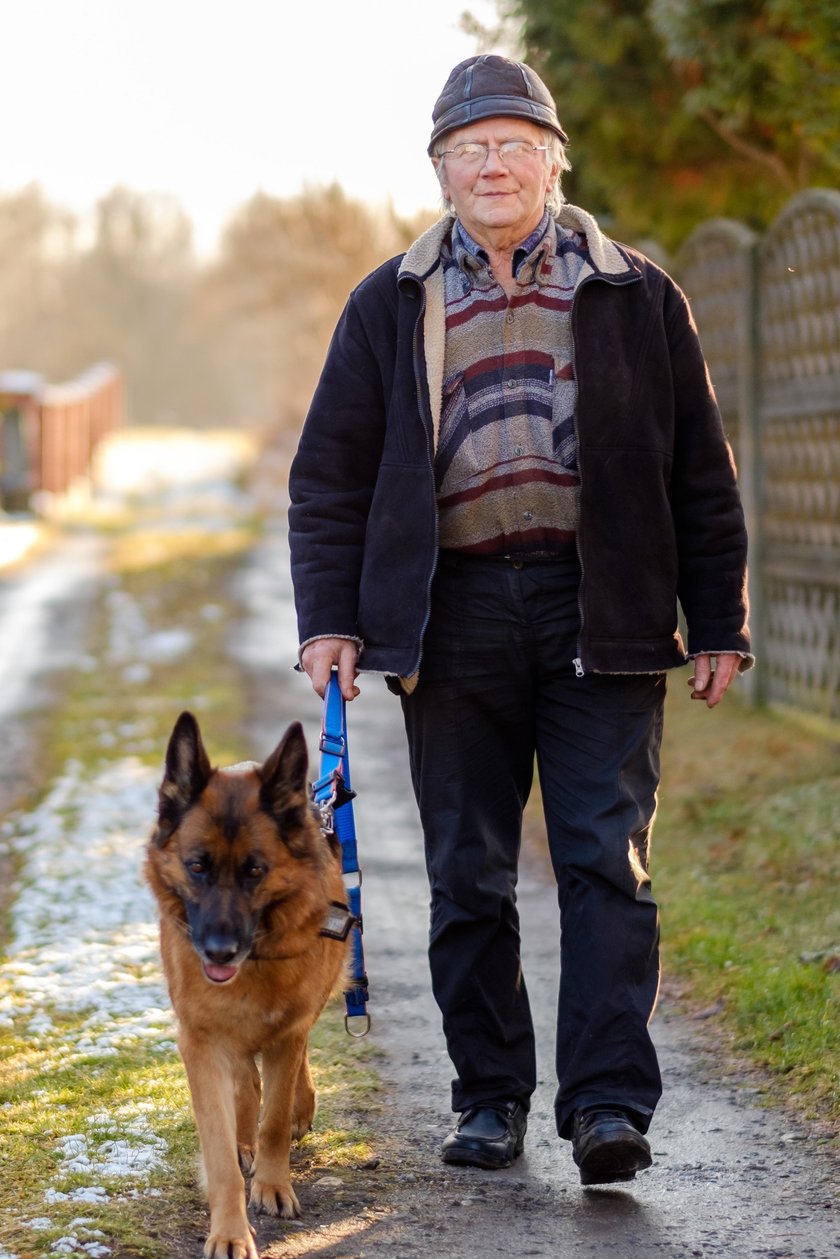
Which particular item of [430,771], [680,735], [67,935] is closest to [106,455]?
[680,735]

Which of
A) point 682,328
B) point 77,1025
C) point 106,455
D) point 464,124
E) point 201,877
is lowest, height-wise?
point 77,1025

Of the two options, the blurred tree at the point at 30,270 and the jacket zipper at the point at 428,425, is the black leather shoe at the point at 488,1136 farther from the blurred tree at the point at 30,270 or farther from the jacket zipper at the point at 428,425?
the blurred tree at the point at 30,270

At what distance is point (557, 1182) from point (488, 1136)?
7.5 inches

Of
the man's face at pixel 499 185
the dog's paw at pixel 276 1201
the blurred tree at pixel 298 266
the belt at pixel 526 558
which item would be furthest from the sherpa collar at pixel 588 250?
the blurred tree at pixel 298 266

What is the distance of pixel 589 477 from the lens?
3.68 m

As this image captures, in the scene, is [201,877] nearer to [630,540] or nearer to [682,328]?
[630,540]

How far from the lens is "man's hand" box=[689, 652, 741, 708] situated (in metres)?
3.89

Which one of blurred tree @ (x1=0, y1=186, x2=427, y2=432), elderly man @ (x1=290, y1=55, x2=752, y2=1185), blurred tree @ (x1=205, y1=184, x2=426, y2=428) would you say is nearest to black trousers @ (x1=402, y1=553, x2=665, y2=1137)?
elderly man @ (x1=290, y1=55, x2=752, y2=1185)

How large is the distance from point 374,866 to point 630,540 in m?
3.55

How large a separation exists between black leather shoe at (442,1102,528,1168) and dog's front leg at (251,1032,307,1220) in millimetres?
434

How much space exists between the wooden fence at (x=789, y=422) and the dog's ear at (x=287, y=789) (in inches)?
183

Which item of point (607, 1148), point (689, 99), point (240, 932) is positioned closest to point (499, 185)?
point (240, 932)

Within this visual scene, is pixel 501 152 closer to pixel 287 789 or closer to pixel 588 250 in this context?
pixel 588 250

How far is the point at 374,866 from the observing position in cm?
700
